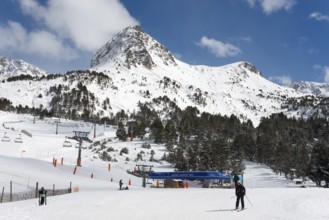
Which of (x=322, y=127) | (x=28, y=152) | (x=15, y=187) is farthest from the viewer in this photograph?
(x=322, y=127)

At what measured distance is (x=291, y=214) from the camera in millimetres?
23172

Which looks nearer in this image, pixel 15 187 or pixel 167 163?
pixel 15 187

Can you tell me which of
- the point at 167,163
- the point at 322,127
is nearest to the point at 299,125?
the point at 322,127

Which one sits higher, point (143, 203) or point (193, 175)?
point (143, 203)

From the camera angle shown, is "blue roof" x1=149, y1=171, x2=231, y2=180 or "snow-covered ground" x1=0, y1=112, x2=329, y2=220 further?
"blue roof" x1=149, y1=171, x2=231, y2=180

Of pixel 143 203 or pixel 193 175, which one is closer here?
pixel 143 203

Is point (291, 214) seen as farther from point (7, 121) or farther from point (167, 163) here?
point (7, 121)

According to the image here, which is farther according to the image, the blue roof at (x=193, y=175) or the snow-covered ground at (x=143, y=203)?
the blue roof at (x=193, y=175)

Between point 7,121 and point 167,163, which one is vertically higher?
point 7,121

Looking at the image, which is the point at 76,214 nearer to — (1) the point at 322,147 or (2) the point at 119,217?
(2) the point at 119,217

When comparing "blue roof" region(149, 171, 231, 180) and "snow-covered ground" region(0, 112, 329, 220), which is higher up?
"snow-covered ground" region(0, 112, 329, 220)

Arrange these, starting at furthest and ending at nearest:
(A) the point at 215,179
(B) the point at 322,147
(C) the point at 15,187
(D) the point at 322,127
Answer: (D) the point at 322,127 → (B) the point at 322,147 → (A) the point at 215,179 → (C) the point at 15,187

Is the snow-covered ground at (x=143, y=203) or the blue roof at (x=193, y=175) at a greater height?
the snow-covered ground at (x=143, y=203)

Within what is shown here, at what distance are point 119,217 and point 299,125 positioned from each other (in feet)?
604
